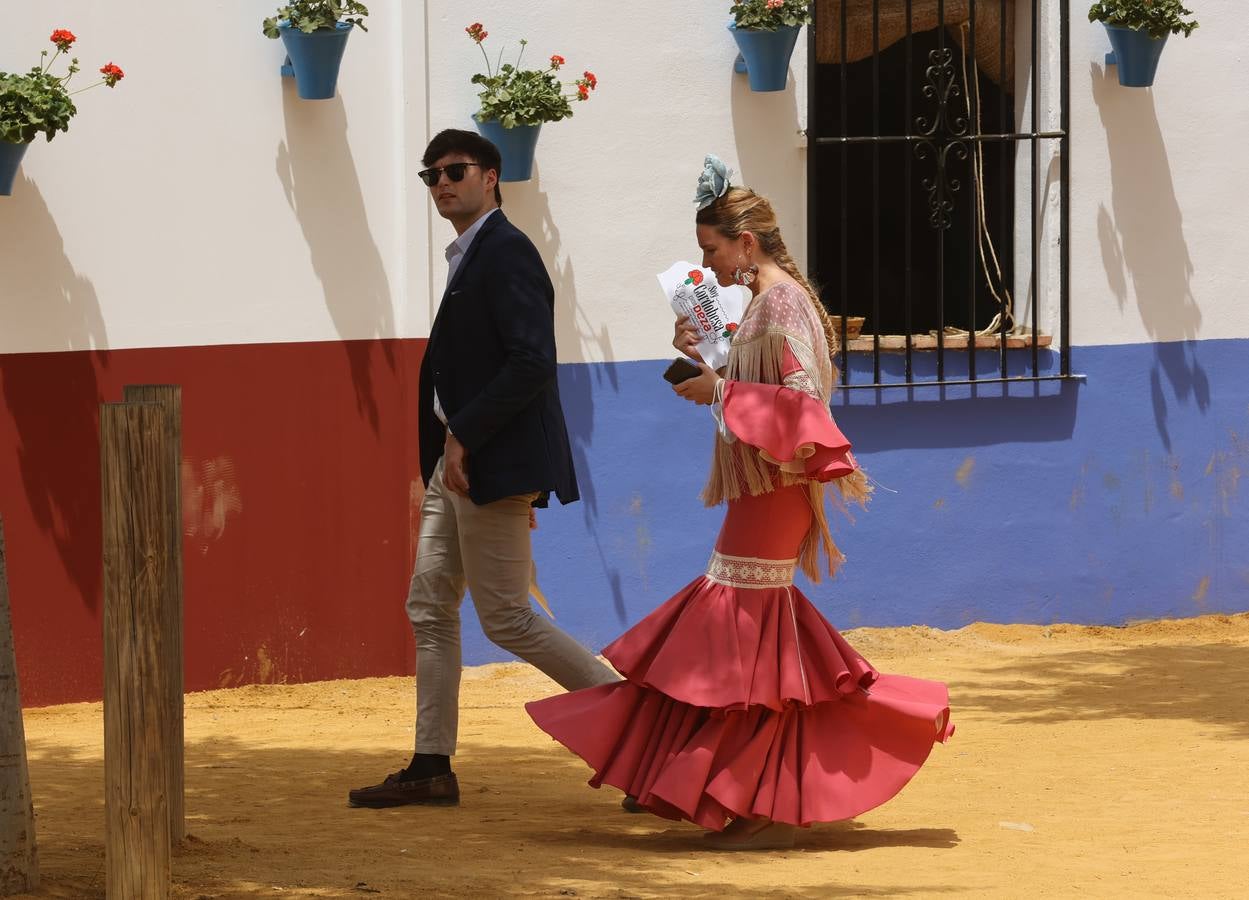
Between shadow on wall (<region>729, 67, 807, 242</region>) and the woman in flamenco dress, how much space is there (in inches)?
129

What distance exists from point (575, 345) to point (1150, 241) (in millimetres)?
2985

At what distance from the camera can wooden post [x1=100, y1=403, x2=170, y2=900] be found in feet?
12.2

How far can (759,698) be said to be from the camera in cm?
471

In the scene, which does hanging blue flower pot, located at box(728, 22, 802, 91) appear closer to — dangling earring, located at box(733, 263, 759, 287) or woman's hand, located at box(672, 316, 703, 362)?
woman's hand, located at box(672, 316, 703, 362)

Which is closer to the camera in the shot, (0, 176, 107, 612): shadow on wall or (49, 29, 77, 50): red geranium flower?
(49, 29, 77, 50): red geranium flower

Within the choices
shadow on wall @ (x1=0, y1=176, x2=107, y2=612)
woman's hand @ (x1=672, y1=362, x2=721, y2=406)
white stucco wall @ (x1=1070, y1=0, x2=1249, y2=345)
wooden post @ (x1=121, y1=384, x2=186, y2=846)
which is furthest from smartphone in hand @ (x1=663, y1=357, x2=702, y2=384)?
white stucco wall @ (x1=1070, y1=0, x2=1249, y2=345)

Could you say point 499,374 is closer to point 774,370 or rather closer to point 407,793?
point 774,370

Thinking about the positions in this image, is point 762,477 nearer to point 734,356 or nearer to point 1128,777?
point 734,356

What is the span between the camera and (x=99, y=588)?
7.02 metres

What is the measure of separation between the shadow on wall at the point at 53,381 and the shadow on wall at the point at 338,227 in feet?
3.15

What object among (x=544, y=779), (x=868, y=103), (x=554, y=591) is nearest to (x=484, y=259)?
(x=544, y=779)

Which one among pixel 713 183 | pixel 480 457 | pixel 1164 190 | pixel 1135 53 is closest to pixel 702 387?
pixel 713 183

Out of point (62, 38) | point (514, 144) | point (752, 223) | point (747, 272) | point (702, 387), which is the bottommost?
point (702, 387)

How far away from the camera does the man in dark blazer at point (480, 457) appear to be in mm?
5090
